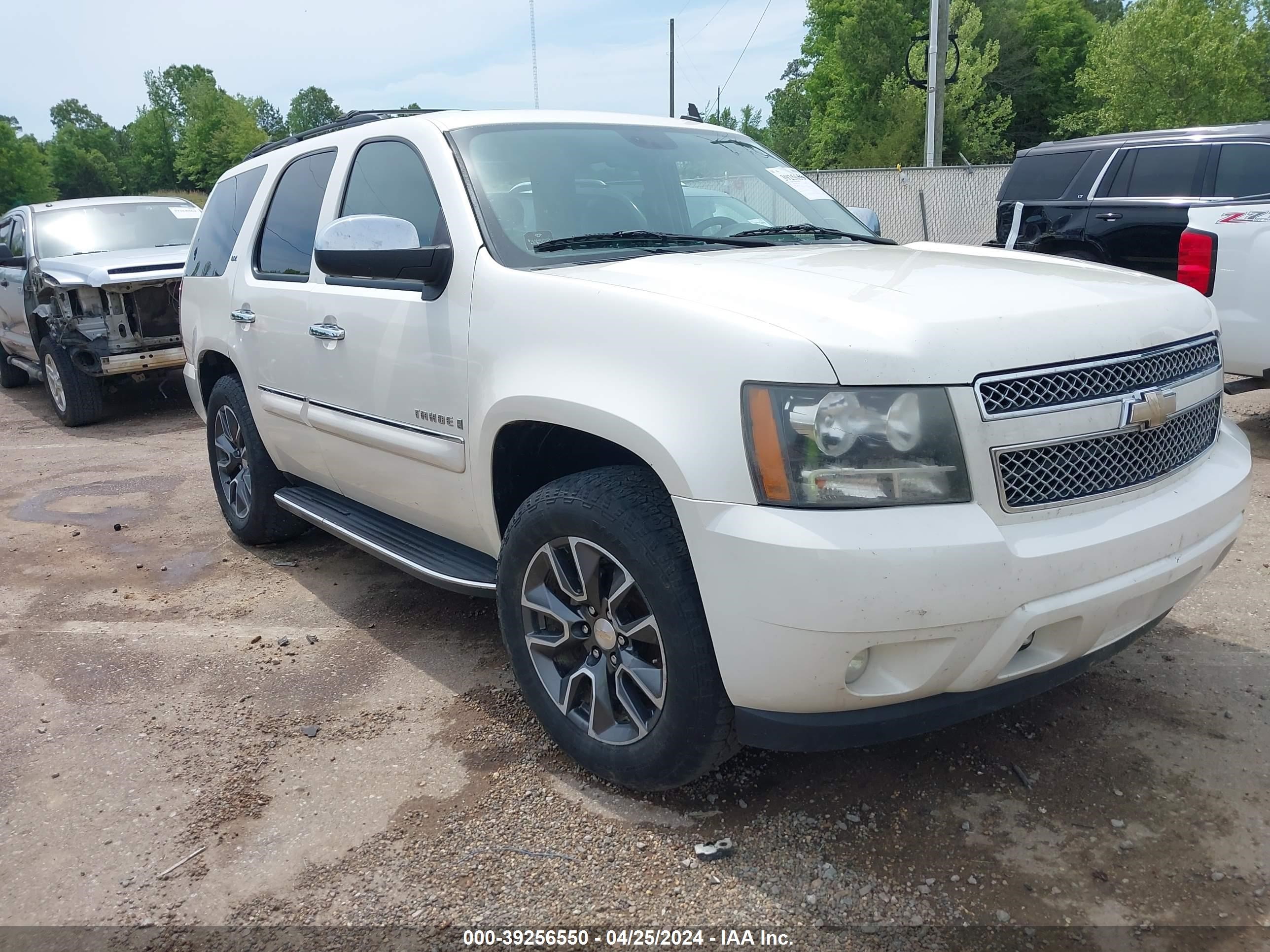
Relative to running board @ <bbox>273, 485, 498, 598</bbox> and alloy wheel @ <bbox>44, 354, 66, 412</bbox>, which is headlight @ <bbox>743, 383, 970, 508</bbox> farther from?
alloy wheel @ <bbox>44, 354, 66, 412</bbox>

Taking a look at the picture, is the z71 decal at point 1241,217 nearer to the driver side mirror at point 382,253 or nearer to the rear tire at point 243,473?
the driver side mirror at point 382,253

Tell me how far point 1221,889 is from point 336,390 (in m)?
3.07

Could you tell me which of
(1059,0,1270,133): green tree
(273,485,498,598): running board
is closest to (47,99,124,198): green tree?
(1059,0,1270,133): green tree

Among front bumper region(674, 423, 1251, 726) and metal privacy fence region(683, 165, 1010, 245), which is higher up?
metal privacy fence region(683, 165, 1010, 245)

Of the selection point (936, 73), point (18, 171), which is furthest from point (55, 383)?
point (18, 171)

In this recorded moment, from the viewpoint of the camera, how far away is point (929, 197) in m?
18.5

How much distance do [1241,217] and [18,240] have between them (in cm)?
1058

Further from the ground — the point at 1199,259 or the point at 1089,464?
the point at 1199,259

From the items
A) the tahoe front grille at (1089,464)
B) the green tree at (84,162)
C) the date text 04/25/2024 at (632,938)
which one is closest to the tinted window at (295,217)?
the date text 04/25/2024 at (632,938)

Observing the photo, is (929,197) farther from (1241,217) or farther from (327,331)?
(327,331)

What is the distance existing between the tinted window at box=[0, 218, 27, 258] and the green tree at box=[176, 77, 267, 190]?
68.4 m

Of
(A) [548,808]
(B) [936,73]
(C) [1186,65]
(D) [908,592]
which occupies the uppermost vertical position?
(C) [1186,65]

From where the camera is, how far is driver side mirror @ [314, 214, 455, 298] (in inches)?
121

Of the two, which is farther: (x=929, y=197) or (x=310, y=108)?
(x=310, y=108)
